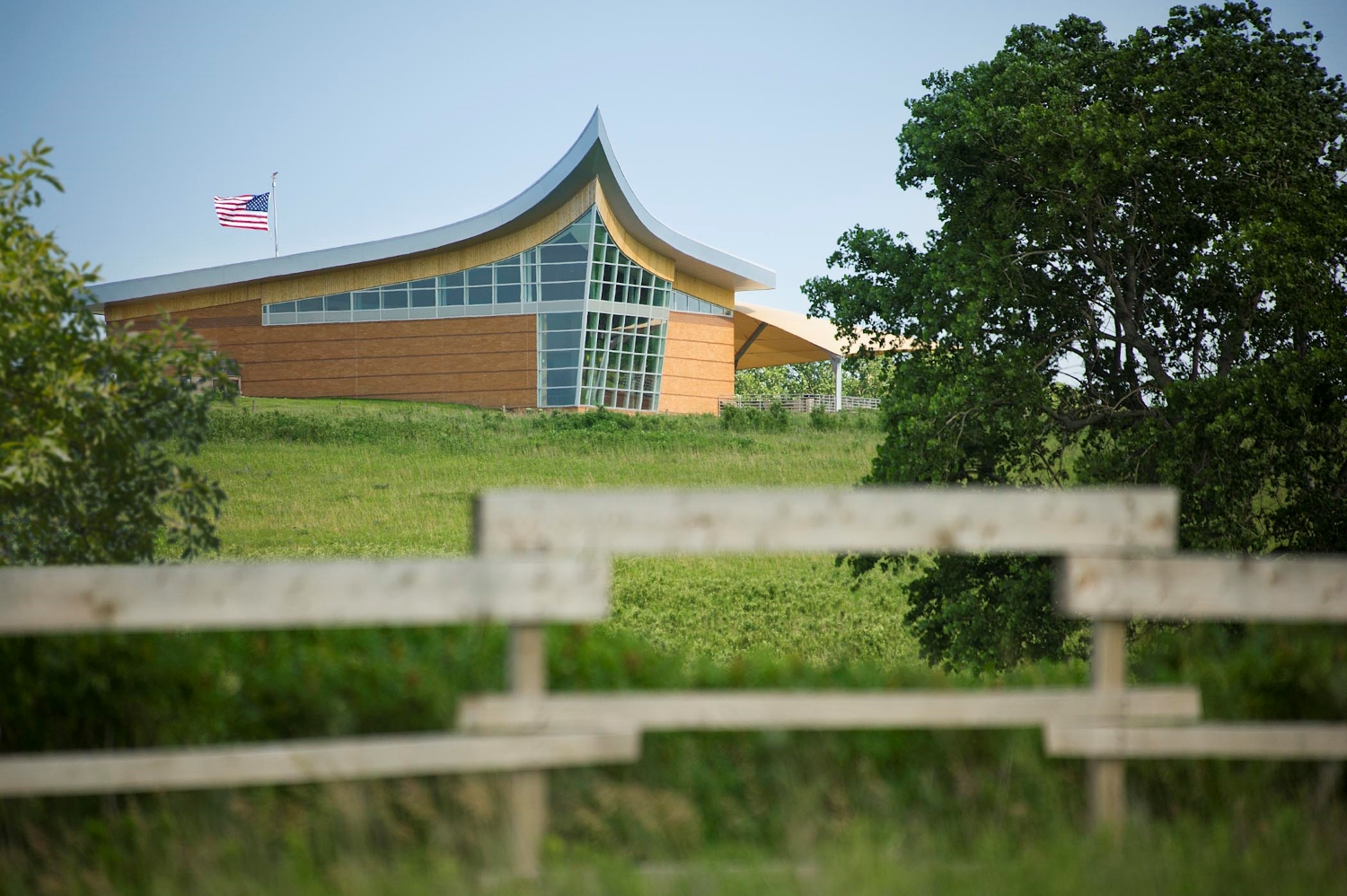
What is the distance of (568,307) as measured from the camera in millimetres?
46688

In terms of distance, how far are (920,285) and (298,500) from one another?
19885 millimetres

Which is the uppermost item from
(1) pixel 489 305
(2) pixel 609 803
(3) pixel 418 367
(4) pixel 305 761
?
(1) pixel 489 305

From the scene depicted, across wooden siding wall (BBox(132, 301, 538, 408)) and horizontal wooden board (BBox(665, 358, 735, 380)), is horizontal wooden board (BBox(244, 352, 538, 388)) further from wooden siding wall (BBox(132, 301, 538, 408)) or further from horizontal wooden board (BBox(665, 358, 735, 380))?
horizontal wooden board (BBox(665, 358, 735, 380))

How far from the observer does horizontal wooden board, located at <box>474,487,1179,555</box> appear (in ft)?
11.2

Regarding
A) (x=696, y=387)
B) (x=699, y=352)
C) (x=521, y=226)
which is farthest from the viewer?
(x=699, y=352)

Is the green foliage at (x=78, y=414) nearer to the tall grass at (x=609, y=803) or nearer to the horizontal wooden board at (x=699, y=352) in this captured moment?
the tall grass at (x=609, y=803)

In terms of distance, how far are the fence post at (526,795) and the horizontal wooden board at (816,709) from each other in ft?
0.20

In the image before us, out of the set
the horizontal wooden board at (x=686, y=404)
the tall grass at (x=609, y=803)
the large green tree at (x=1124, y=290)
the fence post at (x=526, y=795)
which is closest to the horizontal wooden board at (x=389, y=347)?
the horizontal wooden board at (x=686, y=404)

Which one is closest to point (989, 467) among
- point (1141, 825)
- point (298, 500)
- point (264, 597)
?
point (1141, 825)

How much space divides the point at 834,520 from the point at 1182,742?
129 centimetres

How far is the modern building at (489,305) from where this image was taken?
46.8 m

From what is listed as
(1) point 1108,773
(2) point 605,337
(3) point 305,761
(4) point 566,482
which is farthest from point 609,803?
(2) point 605,337

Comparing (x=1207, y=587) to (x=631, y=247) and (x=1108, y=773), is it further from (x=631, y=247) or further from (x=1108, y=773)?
(x=631, y=247)

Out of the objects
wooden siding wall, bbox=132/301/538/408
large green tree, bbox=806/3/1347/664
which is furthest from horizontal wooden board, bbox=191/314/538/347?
large green tree, bbox=806/3/1347/664
